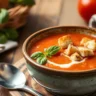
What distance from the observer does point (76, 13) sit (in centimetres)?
200

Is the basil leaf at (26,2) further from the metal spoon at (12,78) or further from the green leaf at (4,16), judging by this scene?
the metal spoon at (12,78)

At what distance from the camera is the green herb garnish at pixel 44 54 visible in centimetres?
116

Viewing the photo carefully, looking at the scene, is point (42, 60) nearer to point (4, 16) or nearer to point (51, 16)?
point (4, 16)

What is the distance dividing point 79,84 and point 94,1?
0.87m

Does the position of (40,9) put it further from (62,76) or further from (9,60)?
(62,76)

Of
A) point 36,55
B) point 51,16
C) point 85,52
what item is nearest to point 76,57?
point 85,52

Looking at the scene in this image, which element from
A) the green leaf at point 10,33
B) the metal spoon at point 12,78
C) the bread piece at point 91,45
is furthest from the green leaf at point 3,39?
the bread piece at point 91,45

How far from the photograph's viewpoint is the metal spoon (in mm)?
1283

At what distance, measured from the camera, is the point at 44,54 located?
120 centimetres

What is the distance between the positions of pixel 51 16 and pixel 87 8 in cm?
24

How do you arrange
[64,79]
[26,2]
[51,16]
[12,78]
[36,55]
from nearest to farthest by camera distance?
1. [64,79]
2. [36,55]
3. [12,78]
4. [26,2]
5. [51,16]

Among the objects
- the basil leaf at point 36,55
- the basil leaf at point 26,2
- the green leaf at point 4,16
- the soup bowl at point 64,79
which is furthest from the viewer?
the basil leaf at point 26,2

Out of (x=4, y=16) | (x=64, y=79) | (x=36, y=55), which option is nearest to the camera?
(x=64, y=79)

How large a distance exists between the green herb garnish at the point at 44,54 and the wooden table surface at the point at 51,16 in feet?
1.62
